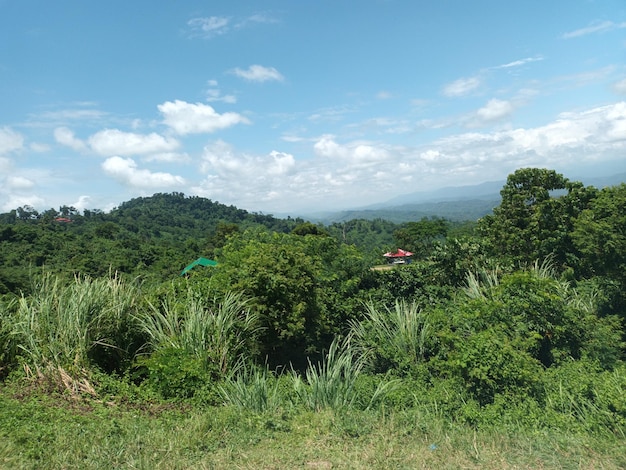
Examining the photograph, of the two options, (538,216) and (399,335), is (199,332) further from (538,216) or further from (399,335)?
(538,216)

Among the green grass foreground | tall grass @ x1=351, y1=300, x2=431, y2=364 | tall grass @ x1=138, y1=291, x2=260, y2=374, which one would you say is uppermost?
tall grass @ x1=138, y1=291, x2=260, y2=374

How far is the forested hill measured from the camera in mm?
29562

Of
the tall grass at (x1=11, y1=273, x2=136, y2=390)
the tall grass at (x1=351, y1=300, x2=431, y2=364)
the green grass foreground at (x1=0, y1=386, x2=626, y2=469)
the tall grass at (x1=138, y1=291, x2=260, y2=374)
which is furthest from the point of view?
the tall grass at (x1=351, y1=300, x2=431, y2=364)

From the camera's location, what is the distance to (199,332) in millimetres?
5129

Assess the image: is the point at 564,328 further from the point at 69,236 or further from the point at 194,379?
the point at 69,236

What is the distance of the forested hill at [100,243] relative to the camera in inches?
1164

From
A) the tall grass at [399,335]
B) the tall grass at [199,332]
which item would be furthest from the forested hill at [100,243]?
the tall grass at [399,335]

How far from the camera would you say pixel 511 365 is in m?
4.68

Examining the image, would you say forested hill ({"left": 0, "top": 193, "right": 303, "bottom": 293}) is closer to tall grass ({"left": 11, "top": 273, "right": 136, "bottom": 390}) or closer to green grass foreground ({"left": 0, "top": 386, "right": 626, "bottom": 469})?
tall grass ({"left": 11, "top": 273, "right": 136, "bottom": 390})

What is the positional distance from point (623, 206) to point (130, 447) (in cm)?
1131

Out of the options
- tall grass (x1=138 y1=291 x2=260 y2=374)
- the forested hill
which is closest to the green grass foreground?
tall grass (x1=138 y1=291 x2=260 y2=374)

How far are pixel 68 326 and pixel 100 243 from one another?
43.9 meters

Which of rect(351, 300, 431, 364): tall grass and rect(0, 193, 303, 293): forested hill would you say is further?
rect(0, 193, 303, 293): forested hill

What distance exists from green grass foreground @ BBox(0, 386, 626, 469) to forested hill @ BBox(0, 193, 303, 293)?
9.82 feet
